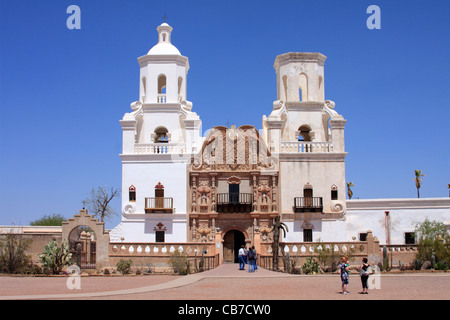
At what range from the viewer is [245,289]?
18.8 meters

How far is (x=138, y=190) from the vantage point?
Answer: 37500mm

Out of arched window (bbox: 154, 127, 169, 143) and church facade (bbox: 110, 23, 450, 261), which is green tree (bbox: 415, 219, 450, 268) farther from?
arched window (bbox: 154, 127, 169, 143)

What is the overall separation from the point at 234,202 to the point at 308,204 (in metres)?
5.10

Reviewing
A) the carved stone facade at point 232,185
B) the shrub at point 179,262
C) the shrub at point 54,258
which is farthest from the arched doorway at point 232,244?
the shrub at point 54,258

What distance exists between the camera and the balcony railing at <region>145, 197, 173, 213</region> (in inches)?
1443

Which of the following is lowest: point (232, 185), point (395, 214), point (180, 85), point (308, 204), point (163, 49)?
point (395, 214)

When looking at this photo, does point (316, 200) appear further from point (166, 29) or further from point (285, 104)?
point (166, 29)

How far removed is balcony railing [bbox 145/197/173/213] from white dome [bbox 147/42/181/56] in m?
11.2

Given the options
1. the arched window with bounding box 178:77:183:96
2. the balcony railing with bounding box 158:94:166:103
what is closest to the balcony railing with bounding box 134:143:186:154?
the balcony railing with bounding box 158:94:166:103

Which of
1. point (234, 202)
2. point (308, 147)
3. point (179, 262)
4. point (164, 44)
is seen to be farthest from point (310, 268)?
point (164, 44)

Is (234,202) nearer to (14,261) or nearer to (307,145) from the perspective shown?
(307,145)

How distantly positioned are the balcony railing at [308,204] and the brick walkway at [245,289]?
41.9 feet

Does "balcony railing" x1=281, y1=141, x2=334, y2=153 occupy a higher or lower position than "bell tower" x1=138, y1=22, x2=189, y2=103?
lower
